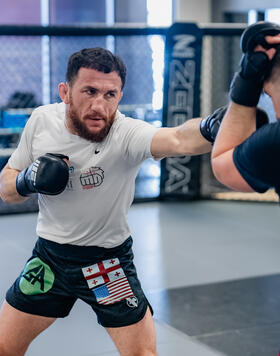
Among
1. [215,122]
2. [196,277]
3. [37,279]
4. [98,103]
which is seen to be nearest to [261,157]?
[215,122]

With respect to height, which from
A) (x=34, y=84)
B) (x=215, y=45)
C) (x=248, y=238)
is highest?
(x=215, y=45)

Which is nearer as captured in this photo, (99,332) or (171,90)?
(99,332)

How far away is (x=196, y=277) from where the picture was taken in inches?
146

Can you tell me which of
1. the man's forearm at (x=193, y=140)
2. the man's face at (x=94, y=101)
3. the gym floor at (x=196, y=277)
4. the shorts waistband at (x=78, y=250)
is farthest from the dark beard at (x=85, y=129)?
the gym floor at (x=196, y=277)

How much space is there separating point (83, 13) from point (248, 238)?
6699mm

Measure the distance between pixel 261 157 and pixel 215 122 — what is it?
32 cm

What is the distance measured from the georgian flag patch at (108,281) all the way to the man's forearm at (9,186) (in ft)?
1.16

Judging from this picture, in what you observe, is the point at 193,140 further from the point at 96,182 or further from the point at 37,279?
the point at 37,279

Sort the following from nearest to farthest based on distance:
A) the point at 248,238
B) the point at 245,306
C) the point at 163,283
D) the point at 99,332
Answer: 1. the point at 99,332
2. the point at 245,306
3. the point at 163,283
4. the point at 248,238

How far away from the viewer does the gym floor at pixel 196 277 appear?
2.78m

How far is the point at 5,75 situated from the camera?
32.6 feet

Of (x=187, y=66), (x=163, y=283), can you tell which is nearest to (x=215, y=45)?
(x=187, y=66)

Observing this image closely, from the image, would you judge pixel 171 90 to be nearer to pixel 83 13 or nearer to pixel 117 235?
pixel 117 235

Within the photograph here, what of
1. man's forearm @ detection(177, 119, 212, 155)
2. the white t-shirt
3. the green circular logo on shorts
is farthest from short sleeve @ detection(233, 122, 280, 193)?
the green circular logo on shorts
